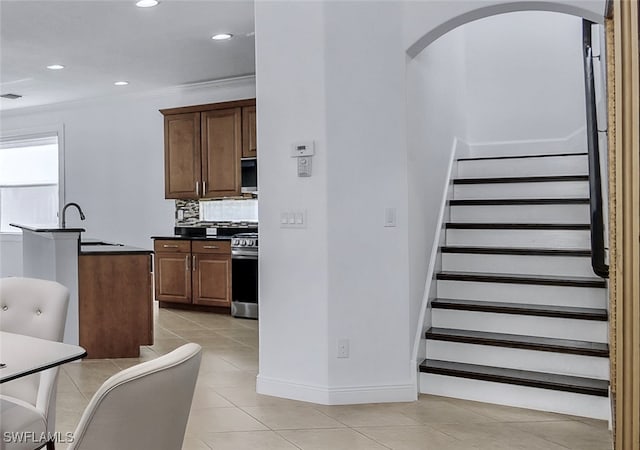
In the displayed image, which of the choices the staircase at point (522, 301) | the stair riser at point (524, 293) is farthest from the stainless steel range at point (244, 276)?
the stair riser at point (524, 293)

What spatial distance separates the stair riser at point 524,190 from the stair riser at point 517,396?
6.87ft

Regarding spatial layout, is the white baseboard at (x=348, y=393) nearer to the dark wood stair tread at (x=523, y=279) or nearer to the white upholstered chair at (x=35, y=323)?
the dark wood stair tread at (x=523, y=279)

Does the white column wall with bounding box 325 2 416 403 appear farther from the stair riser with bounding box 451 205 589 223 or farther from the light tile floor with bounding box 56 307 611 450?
the stair riser with bounding box 451 205 589 223

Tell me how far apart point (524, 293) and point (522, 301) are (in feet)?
0.19

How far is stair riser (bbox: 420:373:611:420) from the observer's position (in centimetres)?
352

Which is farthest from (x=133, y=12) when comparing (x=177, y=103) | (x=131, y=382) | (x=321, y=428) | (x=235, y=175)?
(x=131, y=382)

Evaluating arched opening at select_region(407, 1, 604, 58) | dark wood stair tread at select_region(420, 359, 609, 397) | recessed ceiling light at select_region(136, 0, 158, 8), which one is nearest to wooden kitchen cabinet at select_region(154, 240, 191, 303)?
recessed ceiling light at select_region(136, 0, 158, 8)

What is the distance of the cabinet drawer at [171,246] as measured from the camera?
24.0 feet

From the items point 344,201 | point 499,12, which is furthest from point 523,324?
point 499,12

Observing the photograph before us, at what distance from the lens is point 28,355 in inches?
73.7

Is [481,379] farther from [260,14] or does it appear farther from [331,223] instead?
[260,14]

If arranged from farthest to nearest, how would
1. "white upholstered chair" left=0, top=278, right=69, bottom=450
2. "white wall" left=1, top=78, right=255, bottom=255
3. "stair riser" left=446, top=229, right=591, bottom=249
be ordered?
"white wall" left=1, top=78, right=255, bottom=255, "stair riser" left=446, top=229, right=591, bottom=249, "white upholstered chair" left=0, top=278, right=69, bottom=450

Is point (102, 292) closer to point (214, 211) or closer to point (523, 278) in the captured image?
point (214, 211)

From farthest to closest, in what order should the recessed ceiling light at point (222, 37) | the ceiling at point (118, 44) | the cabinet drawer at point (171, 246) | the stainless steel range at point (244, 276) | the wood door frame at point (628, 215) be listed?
the cabinet drawer at point (171, 246), the stainless steel range at point (244, 276), the recessed ceiling light at point (222, 37), the ceiling at point (118, 44), the wood door frame at point (628, 215)
